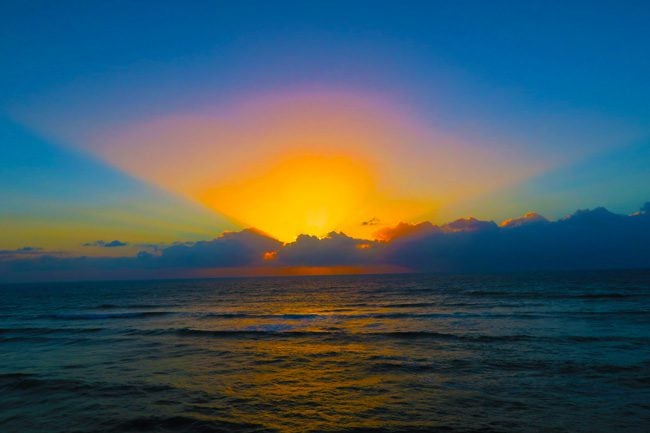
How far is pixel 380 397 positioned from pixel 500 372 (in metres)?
6.93

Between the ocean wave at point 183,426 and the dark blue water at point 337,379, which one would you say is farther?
the dark blue water at point 337,379

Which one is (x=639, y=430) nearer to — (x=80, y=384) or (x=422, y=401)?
(x=422, y=401)

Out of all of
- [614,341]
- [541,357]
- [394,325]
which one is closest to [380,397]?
[541,357]

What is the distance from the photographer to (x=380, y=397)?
15820 millimetres

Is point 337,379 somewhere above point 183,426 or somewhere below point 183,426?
below

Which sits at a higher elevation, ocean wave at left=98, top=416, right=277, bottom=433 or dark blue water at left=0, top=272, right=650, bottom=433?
ocean wave at left=98, top=416, right=277, bottom=433

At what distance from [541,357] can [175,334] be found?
27381mm

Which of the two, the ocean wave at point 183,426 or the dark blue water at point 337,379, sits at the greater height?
the ocean wave at point 183,426

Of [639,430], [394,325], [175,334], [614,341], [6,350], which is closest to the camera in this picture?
[639,430]

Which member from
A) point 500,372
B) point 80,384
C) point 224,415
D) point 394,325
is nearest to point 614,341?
point 500,372

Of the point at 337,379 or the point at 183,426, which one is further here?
the point at 337,379

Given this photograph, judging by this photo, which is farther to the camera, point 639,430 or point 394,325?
point 394,325

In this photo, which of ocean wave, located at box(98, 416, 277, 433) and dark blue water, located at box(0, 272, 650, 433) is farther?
dark blue water, located at box(0, 272, 650, 433)

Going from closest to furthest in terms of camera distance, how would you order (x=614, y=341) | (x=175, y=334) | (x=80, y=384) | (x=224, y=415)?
(x=224, y=415) < (x=80, y=384) < (x=614, y=341) < (x=175, y=334)
